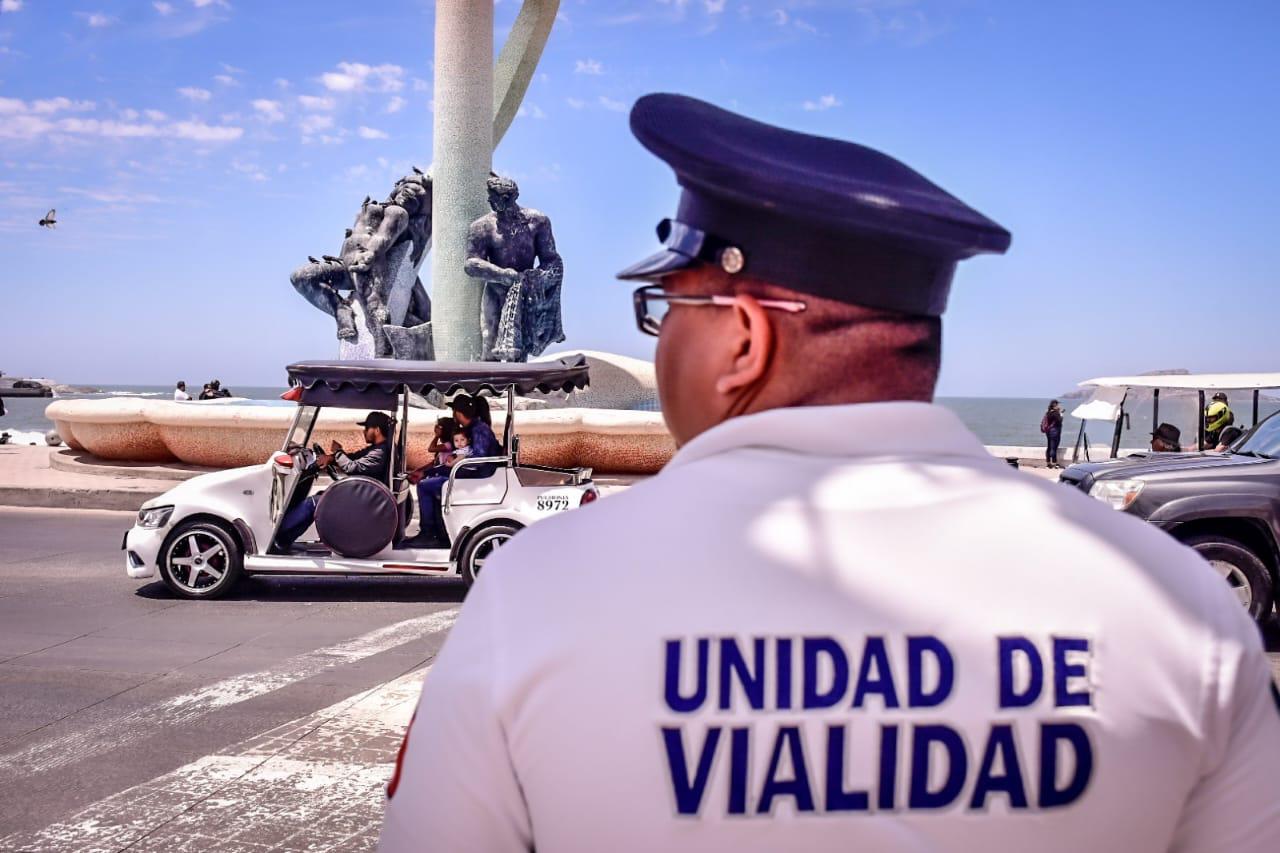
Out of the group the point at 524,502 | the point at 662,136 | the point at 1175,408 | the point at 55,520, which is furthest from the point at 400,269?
the point at 662,136

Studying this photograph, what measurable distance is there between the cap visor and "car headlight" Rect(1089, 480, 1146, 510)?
290 inches

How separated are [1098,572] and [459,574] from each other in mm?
8644

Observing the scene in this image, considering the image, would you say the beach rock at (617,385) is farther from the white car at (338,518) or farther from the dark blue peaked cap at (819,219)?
the dark blue peaked cap at (819,219)

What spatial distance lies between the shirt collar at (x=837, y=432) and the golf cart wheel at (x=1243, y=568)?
24.6 ft

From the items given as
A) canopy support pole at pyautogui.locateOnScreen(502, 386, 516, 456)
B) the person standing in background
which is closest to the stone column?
the person standing in background

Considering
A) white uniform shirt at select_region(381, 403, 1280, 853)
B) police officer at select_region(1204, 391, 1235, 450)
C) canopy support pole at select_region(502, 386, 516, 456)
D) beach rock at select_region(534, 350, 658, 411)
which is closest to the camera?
white uniform shirt at select_region(381, 403, 1280, 853)

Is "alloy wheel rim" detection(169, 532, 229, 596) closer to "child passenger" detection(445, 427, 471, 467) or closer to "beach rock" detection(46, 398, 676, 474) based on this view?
"child passenger" detection(445, 427, 471, 467)

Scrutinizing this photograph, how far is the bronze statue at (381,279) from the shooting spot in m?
26.0

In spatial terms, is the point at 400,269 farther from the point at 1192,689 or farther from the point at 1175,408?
the point at 1192,689

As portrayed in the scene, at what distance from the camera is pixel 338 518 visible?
9359 millimetres

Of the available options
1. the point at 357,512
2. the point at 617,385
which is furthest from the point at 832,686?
the point at 617,385

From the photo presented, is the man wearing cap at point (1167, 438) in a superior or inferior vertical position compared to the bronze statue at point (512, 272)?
inferior

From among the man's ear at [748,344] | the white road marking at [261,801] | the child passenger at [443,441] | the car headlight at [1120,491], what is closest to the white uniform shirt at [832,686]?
the man's ear at [748,344]

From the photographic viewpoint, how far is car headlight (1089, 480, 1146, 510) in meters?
8.20
